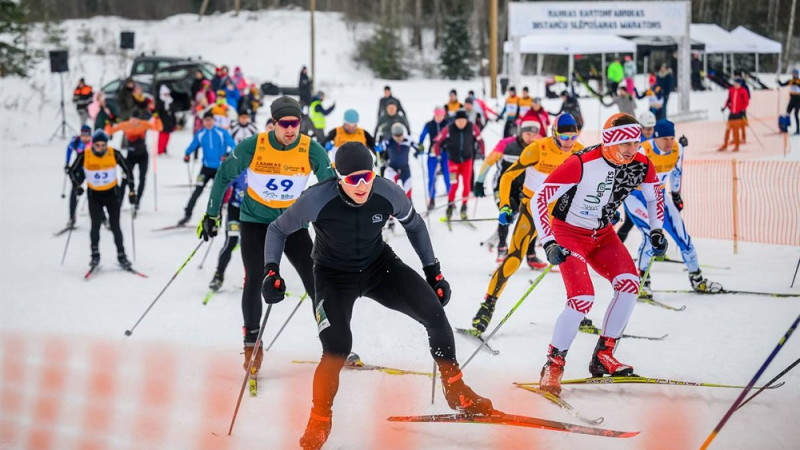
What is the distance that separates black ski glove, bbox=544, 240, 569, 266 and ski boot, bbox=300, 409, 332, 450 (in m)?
1.67

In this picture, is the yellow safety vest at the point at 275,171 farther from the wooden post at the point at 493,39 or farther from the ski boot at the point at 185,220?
the wooden post at the point at 493,39

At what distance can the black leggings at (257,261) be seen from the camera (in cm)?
552

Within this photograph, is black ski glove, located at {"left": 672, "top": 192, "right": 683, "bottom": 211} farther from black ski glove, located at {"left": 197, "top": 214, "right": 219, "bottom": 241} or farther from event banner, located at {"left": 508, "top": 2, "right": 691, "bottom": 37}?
event banner, located at {"left": 508, "top": 2, "right": 691, "bottom": 37}

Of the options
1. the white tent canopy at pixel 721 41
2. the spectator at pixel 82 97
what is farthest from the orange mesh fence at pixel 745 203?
the white tent canopy at pixel 721 41

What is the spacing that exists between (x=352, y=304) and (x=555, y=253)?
1.31 m

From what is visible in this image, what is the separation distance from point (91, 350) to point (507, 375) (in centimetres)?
347

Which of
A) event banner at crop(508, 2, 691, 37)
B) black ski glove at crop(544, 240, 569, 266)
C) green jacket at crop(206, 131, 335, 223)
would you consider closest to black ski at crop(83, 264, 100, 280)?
green jacket at crop(206, 131, 335, 223)

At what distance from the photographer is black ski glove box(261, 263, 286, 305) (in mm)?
4301

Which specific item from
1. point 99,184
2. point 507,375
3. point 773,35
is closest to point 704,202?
point 507,375

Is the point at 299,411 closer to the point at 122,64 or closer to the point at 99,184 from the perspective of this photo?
the point at 99,184

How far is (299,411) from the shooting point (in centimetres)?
497

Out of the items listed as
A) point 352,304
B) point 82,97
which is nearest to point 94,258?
point 352,304

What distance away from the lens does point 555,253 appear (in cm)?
479

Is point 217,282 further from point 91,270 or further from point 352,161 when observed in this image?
point 352,161
